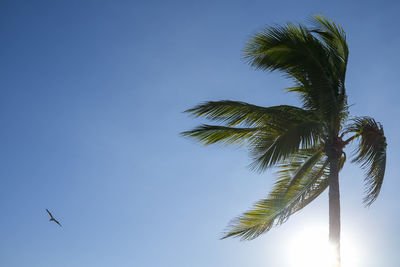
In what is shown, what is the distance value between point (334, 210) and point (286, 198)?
4.10ft

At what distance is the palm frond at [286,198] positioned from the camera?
26.2ft

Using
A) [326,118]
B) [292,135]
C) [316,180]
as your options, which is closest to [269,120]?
[292,135]

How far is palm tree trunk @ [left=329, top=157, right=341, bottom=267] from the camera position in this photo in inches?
276

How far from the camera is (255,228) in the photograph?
8.05 meters

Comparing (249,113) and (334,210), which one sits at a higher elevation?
(249,113)

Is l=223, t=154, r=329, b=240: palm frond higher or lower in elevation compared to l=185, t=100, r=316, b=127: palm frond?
lower

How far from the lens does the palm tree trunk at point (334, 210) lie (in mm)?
7019

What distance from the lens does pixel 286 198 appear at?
27.5ft

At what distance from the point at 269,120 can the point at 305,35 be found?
227cm

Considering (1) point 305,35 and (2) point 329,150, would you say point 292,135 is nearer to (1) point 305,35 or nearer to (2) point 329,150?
(2) point 329,150

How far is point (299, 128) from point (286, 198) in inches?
67.6

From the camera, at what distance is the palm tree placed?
26.3 ft

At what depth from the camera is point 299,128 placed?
803 centimetres

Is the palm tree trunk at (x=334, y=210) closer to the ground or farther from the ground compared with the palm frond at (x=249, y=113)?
closer to the ground
